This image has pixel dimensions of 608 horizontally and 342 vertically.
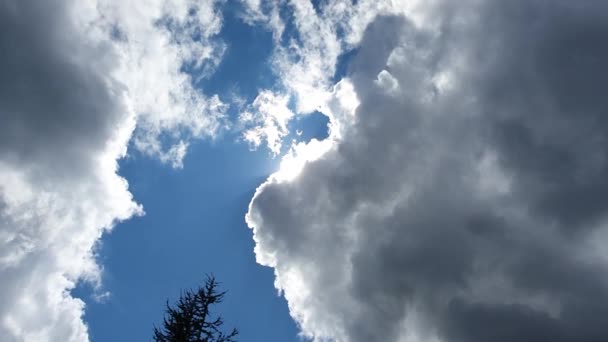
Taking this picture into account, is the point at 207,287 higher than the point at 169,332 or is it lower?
higher

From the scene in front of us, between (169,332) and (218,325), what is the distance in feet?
9.46

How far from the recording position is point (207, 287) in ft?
76.0

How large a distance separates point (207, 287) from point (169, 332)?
3.73m

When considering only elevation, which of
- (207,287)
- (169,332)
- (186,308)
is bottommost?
(169,332)

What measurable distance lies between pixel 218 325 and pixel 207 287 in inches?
109

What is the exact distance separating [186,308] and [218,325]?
2.26m

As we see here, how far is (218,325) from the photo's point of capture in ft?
70.3

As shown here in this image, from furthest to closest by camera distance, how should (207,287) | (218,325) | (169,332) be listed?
(207,287) → (218,325) → (169,332)

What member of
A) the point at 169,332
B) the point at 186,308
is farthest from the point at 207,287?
the point at 169,332

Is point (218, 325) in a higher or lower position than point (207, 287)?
lower

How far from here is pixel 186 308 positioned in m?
21.4

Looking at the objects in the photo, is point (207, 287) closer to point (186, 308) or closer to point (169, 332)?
point (186, 308)

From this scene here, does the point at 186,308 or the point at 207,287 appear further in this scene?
the point at 207,287

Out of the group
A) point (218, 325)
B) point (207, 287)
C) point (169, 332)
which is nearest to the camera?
point (169, 332)
